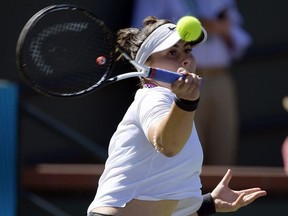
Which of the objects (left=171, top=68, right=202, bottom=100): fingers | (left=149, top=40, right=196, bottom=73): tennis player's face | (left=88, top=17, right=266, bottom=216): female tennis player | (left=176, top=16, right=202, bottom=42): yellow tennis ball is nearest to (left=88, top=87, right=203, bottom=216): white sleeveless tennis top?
(left=88, top=17, right=266, bottom=216): female tennis player

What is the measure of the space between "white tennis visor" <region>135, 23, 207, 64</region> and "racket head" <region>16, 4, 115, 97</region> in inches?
5.0

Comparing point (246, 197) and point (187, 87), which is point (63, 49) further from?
point (187, 87)

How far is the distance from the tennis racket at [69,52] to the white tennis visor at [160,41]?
4.5 inches

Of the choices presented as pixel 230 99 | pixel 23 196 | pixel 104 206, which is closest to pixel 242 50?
pixel 230 99

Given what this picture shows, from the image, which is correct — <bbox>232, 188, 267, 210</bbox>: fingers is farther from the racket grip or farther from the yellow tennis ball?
the racket grip

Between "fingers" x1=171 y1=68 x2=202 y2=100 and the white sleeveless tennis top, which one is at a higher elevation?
"fingers" x1=171 y1=68 x2=202 y2=100

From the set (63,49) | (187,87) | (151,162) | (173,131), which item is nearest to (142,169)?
(151,162)

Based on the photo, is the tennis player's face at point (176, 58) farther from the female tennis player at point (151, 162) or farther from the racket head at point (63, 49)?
the racket head at point (63, 49)

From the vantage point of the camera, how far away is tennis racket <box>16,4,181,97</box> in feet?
14.8

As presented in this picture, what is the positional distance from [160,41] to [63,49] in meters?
0.73

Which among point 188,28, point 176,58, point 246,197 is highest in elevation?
point 188,28

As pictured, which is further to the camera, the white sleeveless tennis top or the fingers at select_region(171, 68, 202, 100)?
the white sleeveless tennis top

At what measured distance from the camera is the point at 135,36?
15.8 feet

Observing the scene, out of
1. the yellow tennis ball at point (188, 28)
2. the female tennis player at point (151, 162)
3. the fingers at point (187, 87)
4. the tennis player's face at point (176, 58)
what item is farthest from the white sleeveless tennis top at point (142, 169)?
the fingers at point (187, 87)
